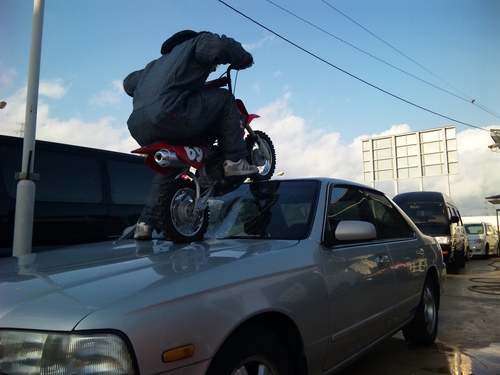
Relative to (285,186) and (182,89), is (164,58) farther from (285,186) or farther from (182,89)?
(285,186)

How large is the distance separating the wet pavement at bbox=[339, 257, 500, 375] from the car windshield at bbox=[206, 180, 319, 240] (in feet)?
5.03

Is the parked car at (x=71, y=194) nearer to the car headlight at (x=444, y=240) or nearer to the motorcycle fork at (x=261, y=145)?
the motorcycle fork at (x=261, y=145)

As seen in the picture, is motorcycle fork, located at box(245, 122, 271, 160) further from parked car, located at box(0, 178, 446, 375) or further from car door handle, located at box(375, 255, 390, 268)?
car door handle, located at box(375, 255, 390, 268)

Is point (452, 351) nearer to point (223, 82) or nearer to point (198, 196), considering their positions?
point (198, 196)

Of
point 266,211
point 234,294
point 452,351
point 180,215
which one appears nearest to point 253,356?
point 234,294

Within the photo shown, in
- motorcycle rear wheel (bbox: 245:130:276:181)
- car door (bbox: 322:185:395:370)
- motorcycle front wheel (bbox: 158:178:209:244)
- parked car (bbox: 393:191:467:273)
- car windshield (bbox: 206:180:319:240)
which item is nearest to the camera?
car door (bbox: 322:185:395:370)

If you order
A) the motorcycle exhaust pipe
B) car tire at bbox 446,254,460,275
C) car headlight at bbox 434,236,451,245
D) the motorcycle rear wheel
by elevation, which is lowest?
car tire at bbox 446,254,460,275

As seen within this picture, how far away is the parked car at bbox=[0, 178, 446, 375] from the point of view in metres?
1.49

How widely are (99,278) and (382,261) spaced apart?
215 centimetres

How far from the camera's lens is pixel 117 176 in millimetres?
5258

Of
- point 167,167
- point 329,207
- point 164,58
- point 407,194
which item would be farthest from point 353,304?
point 407,194

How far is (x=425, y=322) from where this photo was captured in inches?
162

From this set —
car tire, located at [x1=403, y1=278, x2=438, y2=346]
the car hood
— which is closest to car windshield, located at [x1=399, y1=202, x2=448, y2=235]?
car tire, located at [x1=403, y1=278, x2=438, y2=346]

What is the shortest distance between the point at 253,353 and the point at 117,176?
383 cm
